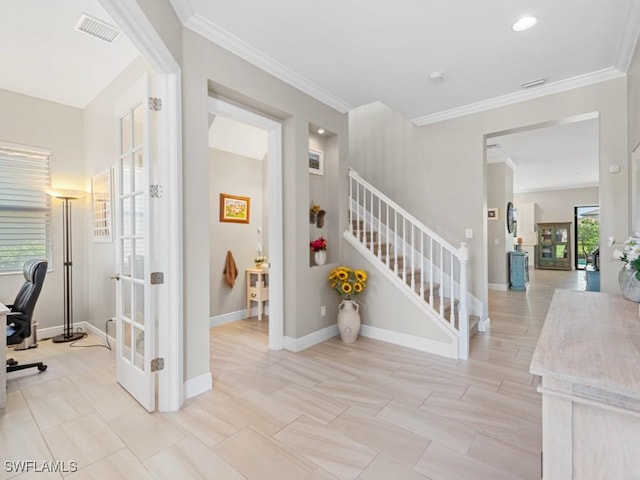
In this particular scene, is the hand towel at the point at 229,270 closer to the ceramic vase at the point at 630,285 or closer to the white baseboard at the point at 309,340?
the white baseboard at the point at 309,340

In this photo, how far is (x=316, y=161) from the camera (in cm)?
400

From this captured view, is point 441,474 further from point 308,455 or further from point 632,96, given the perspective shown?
point 632,96

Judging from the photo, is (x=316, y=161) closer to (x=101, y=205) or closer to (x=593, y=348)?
(x=101, y=205)

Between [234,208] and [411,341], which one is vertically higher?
[234,208]

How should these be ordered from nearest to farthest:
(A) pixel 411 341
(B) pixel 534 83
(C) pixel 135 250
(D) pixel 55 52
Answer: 1. (C) pixel 135 250
2. (D) pixel 55 52
3. (B) pixel 534 83
4. (A) pixel 411 341

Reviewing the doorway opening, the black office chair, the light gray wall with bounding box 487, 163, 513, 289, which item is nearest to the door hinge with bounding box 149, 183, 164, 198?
the black office chair

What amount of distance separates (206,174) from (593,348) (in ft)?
8.26

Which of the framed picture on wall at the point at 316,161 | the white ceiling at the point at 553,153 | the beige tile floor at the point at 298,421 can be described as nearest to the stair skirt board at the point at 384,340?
the beige tile floor at the point at 298,421

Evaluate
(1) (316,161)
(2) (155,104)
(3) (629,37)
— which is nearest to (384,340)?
(1) (316,161)

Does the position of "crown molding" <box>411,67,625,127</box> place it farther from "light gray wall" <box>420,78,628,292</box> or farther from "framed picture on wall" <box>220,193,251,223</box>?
"framed picture on wall" <box>220,193,251,223</box>

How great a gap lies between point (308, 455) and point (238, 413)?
661 mm

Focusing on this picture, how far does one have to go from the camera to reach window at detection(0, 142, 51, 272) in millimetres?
3545

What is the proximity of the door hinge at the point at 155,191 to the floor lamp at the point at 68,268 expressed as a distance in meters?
2.36

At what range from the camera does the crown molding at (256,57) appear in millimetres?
2395
